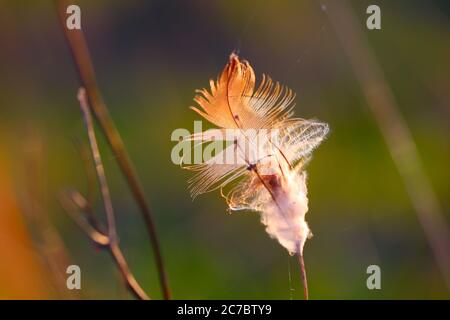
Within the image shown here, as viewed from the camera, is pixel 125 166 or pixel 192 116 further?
pixel 192 116

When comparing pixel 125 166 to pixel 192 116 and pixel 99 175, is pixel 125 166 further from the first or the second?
pixel 192 116

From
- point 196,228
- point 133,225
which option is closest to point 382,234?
point 196,228

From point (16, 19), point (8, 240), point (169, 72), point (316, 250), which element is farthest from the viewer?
point (169, 72)

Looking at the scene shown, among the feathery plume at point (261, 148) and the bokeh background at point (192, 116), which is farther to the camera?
the bokeh background at point (192, 116)

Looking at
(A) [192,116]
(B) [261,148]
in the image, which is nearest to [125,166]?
(B) [261,148]

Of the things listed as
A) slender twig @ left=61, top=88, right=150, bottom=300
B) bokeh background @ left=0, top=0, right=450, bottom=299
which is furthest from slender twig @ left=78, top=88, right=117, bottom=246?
bokeh background @ left=0, top=0, right=450, bottom=299

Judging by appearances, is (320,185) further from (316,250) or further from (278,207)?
(278,207)

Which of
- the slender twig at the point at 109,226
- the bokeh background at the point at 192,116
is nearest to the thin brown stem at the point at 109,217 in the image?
the slender twig at the point at 109,226

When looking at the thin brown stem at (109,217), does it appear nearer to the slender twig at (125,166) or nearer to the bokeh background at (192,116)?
the slender twig at (125,166)
